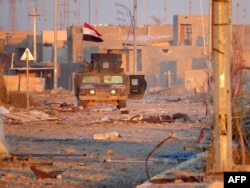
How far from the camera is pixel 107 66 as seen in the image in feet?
147

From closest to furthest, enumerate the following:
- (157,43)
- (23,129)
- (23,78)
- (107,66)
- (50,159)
A: (50,159)
(23,129)
(107,66)
(23,78)
(157,43)

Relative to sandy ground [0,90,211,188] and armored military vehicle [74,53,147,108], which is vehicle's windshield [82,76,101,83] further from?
sandy ground [0,90,211,188]

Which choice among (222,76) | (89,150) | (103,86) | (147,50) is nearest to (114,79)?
(103,86)

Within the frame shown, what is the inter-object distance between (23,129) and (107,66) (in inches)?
658

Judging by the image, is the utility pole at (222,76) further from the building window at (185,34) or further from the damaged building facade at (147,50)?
the building window at (185,34)

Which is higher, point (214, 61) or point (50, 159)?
point (214, 61)

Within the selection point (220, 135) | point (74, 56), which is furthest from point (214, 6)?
point (74, 56)

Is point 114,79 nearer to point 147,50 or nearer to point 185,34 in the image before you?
point 147,50

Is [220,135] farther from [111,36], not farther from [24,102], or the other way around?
[111,36]

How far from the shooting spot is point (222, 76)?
12281 millimetres

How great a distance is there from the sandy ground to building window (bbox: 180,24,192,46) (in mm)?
75470

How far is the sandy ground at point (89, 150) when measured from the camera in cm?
1456

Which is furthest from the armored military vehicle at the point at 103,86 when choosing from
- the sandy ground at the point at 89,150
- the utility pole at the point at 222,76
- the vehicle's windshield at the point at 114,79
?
the utility pole at the point at 222,76

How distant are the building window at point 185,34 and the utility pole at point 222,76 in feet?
314
